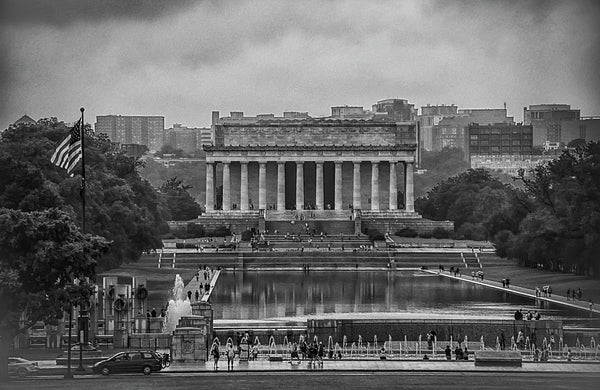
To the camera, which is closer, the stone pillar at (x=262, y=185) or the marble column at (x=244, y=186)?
the marble column at (x=244, y=186)

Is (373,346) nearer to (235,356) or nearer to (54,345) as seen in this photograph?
(235,356)

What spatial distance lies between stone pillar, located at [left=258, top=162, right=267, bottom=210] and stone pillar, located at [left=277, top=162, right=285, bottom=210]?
4.91 feet

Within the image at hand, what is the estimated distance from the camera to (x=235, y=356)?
67.8 m

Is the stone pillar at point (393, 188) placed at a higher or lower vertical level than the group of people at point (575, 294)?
higher

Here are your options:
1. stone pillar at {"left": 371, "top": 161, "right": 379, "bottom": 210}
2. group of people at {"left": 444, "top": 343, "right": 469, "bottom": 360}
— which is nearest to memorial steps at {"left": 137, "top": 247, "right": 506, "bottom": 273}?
stone pillar at {"left": 371, "top": 161, "right": 379, "bottom": 210}

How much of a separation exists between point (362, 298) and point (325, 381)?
38.6m

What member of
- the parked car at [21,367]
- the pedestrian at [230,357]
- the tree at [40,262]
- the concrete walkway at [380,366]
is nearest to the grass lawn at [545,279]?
the concrete walkway at [380,366]

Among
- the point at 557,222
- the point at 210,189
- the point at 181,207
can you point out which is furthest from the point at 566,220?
the point at 181,207

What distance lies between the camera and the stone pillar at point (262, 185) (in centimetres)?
17700

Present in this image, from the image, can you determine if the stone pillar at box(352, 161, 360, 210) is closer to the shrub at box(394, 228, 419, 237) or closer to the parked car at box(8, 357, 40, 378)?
the shrub at box(394, 228, 419, 237)

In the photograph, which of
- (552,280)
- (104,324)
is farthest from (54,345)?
(552,280)

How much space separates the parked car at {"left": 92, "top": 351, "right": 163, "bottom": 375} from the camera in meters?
61.7

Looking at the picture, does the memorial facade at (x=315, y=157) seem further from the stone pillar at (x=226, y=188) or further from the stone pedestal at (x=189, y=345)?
the stone pedestal at (x=189, y=345)

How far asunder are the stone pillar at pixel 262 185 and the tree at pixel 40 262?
365 feet
